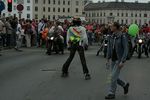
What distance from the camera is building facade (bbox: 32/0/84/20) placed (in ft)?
615

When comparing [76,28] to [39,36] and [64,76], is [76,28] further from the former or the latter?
[39,36]

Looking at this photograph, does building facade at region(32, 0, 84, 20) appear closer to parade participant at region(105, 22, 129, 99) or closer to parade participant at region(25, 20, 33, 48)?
parade participant at region(25, 20, 33, 48)

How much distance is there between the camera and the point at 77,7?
191750mm

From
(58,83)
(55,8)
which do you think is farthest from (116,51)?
(55,8)

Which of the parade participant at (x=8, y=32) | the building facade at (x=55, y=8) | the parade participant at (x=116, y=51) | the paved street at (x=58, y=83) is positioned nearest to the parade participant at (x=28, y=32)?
the parade participant at (x=8, y=32)

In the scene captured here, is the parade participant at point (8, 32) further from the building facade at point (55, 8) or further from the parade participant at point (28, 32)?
the building facade at point (55, 8)

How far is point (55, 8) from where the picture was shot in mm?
189875

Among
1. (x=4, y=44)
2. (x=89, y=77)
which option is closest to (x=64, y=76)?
(x=89, y=77)

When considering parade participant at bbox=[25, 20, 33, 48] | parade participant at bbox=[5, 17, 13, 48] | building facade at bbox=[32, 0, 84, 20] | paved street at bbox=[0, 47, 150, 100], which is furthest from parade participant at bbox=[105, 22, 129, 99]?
building facade at bbox=[32, 0, 84, 20]

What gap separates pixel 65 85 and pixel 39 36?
20.5 m

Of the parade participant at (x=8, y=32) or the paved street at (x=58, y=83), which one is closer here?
the paved street at (x=58, y=83)

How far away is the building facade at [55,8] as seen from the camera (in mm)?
187500

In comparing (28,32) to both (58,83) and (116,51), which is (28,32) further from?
(116,51)

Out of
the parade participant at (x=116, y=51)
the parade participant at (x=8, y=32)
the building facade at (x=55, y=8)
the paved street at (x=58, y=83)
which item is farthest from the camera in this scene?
the building facade at (x=55, y=8)
